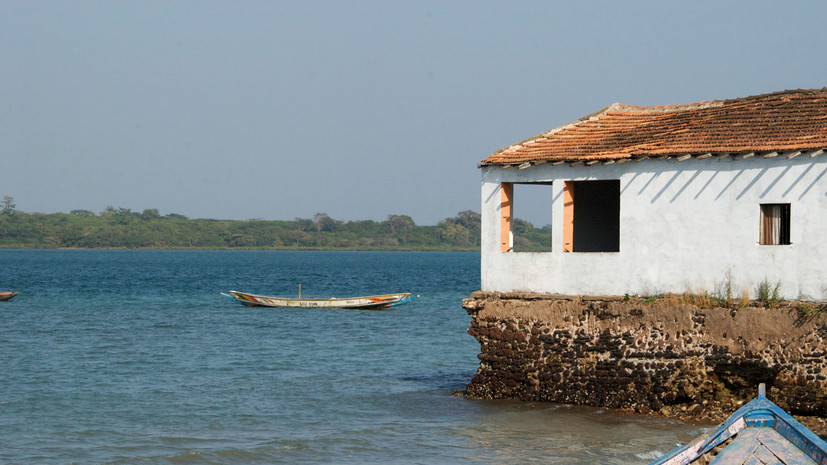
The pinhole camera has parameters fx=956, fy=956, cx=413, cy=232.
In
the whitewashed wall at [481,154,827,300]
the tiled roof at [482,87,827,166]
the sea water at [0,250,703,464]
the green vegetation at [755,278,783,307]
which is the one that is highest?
the tiled roof at [482,87,827,166]

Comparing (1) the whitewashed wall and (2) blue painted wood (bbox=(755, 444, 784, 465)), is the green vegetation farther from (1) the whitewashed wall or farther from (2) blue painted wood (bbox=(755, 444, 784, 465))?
(2) blue painted wood (bbox=(755, 444, 784, 465))

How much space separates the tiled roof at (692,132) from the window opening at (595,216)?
6.02 ft

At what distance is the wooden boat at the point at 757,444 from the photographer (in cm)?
1065

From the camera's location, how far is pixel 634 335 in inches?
672

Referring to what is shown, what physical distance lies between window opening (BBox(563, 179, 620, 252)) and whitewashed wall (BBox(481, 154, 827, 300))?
3.41 m

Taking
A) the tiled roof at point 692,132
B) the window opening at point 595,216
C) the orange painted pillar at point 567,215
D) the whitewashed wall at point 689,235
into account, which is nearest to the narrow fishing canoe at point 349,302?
the window opening at point 595,216

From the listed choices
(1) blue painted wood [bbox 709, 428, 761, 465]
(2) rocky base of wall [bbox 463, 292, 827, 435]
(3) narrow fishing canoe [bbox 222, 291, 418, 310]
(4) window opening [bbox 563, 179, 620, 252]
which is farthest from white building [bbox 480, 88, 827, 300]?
(3) narrow fishing canoe [bbox 222, 291, 418, 310]

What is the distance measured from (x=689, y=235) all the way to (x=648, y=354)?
2.26 m

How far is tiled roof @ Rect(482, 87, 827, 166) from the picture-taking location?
16.7m

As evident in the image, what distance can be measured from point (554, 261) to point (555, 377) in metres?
2.20

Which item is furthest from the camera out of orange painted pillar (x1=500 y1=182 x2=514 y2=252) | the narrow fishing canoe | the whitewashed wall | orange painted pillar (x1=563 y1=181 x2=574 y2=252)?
the narrow fishing canoe

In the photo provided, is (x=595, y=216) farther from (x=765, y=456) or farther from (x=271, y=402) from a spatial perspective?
(x=765, y=456)

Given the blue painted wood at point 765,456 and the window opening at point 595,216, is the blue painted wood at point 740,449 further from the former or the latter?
the window opening at point 595,216

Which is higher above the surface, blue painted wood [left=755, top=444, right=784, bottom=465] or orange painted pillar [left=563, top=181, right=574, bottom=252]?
orange painted pillar [left=563, top=181, right=574, bottom=252]
